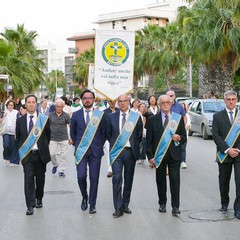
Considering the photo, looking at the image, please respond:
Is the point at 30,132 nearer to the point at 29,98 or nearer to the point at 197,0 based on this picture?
the point at 29,98

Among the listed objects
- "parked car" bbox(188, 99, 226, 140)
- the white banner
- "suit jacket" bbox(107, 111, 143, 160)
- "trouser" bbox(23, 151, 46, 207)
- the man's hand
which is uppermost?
the white banner

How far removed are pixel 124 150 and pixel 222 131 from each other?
1.42 meters

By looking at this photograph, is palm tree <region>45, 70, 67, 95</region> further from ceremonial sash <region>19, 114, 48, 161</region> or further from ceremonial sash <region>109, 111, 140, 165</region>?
ceremonial sash <region>109, 111, 140, 165</region>

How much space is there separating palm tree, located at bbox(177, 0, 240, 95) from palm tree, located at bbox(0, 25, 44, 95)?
43.4ft

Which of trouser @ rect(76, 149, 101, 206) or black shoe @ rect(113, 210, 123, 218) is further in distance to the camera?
trouser @ rect(76, 149, 101, 206)

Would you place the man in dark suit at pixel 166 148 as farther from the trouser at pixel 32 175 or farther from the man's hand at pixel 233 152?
the trouser at pixel 32 175

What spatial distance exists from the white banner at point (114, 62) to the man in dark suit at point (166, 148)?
4.05 metres

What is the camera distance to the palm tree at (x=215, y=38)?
3291 cm

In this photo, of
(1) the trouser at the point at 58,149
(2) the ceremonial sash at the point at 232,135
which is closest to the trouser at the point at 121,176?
(2) the ceremonial sash at the point at 232,135

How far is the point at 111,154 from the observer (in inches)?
360

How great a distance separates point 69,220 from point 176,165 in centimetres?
170

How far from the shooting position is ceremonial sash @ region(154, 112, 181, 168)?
9.01 metres

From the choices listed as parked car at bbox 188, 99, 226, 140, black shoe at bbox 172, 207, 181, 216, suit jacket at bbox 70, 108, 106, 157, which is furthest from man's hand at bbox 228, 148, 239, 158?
parked car at bbox 188, 99, 226, 140

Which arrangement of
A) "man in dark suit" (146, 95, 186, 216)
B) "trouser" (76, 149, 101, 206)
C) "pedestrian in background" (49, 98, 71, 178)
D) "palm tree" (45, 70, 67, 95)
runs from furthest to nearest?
"palm tree" (45, 70, 67, 95) → "pedestrian in background" (49, 98, 71, 178) → "trouser" (76, 149, 101, 206) → "man in dark suit" (146, 95, 186, 216)
